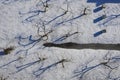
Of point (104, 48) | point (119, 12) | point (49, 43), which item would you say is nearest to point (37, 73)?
point (49, 43)

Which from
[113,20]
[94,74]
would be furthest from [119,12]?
[94,74]

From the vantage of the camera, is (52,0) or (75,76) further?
(52,0)

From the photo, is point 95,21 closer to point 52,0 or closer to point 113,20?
point 113,20

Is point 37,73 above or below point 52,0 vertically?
below

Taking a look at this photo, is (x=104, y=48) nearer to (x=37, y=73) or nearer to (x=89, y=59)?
(x=89, y=59)

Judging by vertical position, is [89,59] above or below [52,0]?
below

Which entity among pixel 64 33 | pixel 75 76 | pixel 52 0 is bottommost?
pixel 75 76
